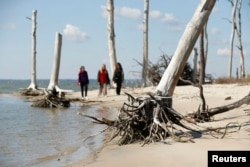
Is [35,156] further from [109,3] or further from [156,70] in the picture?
[109,3]

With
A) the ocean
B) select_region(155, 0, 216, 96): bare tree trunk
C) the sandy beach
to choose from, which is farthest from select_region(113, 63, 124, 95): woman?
select_region(155, 0, 216, 96): bare tree trunk

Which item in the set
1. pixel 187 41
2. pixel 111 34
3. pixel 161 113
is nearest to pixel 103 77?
pixel 111 34

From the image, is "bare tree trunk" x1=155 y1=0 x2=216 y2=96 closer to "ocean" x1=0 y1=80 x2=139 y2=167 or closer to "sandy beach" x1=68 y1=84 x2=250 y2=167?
"sandy beach" x1=68 y1=84 x2=250 y2=167

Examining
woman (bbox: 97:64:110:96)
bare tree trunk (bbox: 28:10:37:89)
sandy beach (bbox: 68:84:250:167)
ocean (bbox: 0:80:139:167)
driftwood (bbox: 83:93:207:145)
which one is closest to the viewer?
sandy beach (bbox: 68:84:250:167)

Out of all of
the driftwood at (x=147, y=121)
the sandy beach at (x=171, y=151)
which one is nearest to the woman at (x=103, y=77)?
the sandy beach at (x=171, y=151)

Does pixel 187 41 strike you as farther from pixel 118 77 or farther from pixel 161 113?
pixel 118 77

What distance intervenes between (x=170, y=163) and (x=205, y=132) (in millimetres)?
2649

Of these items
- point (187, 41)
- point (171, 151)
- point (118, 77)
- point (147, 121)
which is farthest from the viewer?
point (118, 77)

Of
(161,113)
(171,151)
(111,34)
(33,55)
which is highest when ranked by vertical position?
(111,34)

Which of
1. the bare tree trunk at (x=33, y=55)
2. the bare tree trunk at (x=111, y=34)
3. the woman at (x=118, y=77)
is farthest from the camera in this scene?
the bare tree trunk at (x=33, y=55)

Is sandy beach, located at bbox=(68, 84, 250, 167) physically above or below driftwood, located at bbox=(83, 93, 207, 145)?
below

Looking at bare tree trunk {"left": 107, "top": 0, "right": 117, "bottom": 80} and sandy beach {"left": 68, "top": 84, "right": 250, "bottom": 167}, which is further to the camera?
bare tree trunk {"left": 107, "top": 0, "right": 117, "bottom": 80}

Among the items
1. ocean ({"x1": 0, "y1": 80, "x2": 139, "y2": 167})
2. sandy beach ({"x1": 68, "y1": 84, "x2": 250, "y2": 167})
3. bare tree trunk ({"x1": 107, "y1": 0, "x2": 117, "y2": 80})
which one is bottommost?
ocean ({"x1": 0, "y1": 80, "x2": 139, "y2": 167})

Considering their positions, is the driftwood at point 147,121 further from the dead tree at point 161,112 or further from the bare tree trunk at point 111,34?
the bare tree trunk at point 111,34
